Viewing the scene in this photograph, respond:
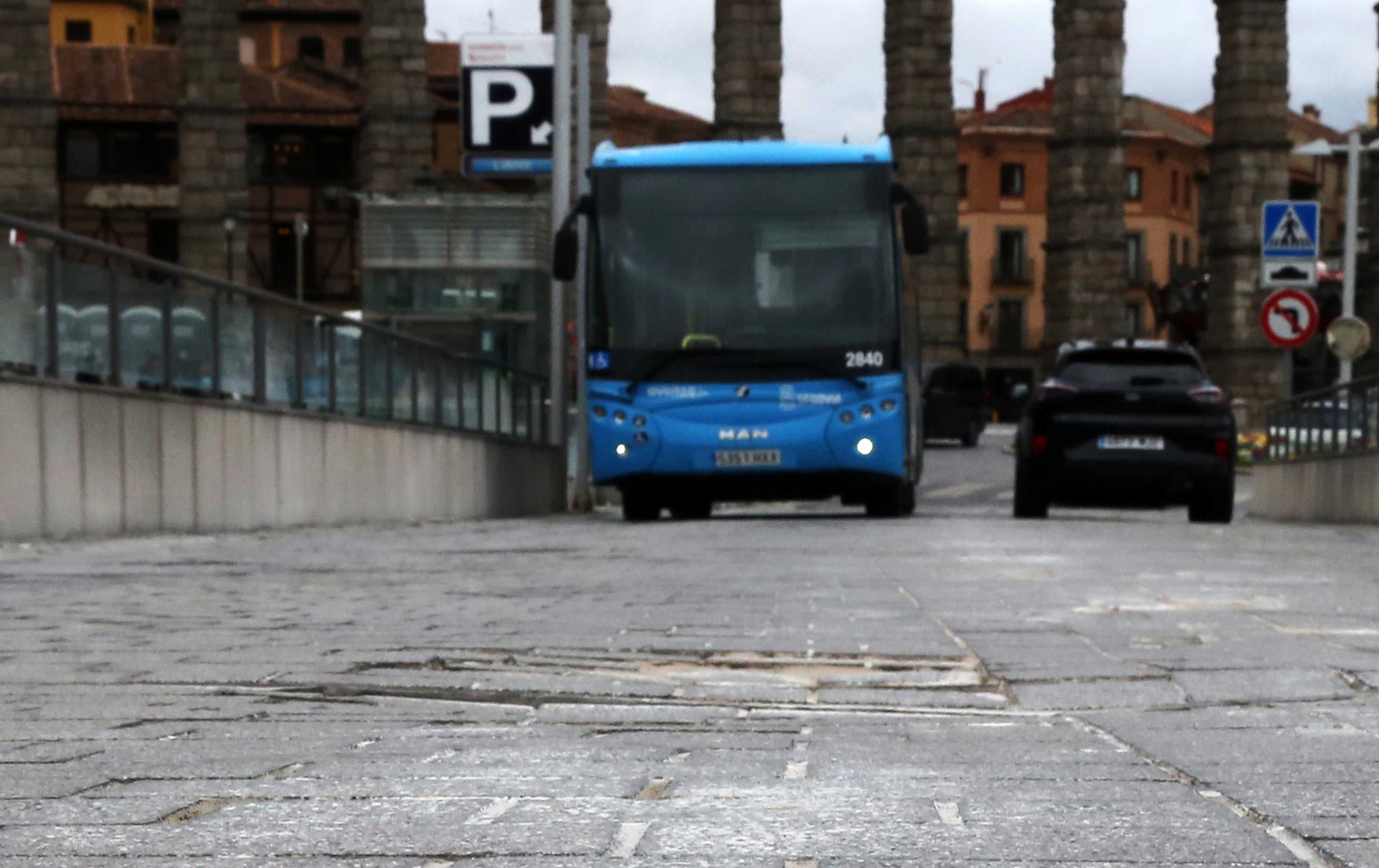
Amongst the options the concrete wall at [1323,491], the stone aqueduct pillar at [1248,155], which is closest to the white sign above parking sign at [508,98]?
the concrete wall at [1323,491]

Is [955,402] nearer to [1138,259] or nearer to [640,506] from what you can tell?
[640,506]

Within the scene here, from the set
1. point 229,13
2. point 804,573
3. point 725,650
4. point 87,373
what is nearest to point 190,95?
point 229,13

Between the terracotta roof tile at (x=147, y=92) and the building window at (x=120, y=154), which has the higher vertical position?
the terracotta roof tile at (x=147, y=92)

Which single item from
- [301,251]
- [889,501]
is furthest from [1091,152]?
[889,501]

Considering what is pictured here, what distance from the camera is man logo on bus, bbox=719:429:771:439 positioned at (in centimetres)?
1977

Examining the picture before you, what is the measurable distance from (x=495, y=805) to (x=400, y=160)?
Result: 181 ft

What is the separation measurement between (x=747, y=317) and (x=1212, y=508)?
4706 millimetres

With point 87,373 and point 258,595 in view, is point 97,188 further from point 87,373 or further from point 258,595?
point 258,595

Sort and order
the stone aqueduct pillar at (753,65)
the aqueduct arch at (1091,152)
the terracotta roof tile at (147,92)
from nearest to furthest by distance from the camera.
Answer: the stone aqueduct pillar at (753,65) < the aqueduct arch at (1091,152) < the terracotta roof tile at (147,92)

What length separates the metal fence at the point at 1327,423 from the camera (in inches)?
840

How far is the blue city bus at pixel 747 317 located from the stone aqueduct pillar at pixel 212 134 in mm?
39309

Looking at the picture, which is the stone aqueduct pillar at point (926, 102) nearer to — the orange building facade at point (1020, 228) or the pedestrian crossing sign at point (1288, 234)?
the pedestrian crossing sign at point (1288, 234)

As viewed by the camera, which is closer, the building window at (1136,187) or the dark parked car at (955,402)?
the dark parked car at (955,402)

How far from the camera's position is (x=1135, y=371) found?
65.7 ft
